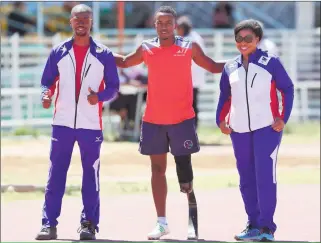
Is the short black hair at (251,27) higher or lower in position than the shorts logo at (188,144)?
higher

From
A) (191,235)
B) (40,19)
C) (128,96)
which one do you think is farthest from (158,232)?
(40,19)

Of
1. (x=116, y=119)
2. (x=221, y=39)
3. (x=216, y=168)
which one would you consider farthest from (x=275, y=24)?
(x=216, y=168)

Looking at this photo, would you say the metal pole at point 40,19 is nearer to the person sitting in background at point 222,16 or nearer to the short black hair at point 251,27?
the person sitting in background at point 222,16

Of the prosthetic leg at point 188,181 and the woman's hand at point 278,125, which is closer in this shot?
the woman's hand at point 278,125

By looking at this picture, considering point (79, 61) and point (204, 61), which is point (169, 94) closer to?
point (204, 61)

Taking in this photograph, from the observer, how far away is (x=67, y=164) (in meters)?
9.80

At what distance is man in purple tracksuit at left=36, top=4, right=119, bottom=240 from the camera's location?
31.7 ft

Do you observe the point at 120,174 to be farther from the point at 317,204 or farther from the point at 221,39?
the point at 221,39

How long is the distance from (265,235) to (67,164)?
167 cm

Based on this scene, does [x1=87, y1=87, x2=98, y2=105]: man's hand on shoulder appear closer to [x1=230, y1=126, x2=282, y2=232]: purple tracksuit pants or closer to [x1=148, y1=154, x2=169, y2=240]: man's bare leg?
[x1=148, y1=154, x2=169, y2=240]: man's bare leg

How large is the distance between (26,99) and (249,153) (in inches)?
540

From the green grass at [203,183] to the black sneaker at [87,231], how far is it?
13.4ft

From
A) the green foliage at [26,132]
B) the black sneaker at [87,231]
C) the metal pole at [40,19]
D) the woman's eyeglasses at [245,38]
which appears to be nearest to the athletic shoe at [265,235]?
the black sneaker at [87,231]

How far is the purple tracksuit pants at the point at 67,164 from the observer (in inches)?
382
